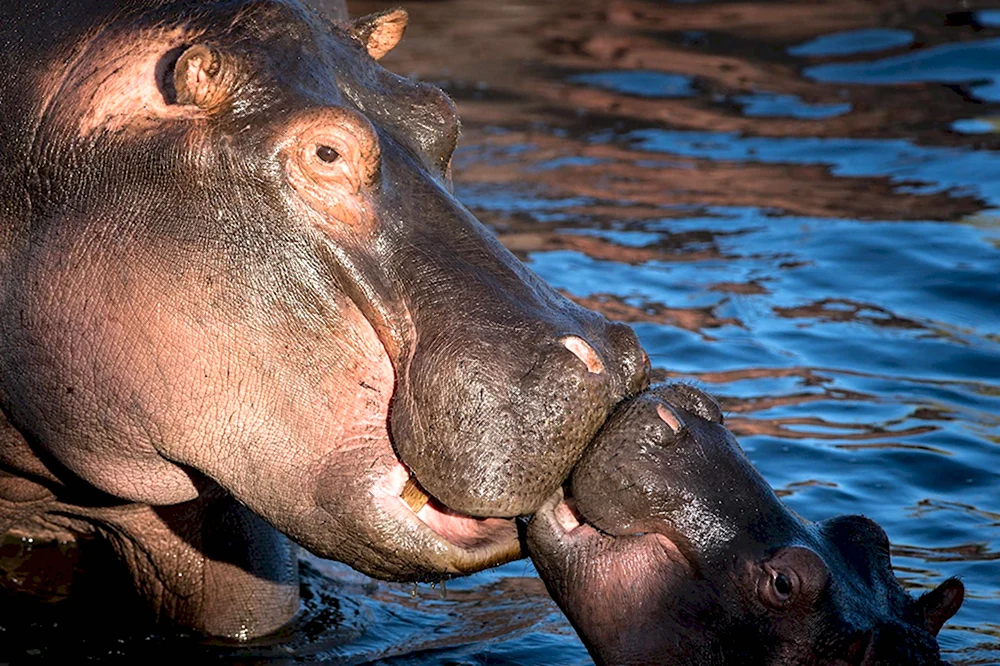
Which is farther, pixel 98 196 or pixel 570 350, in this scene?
pixel 98 196

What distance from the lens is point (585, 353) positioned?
179 inches

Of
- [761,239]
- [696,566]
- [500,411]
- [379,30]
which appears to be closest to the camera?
[500,411]

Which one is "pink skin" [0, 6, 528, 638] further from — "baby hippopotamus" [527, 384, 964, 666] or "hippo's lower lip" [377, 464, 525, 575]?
"baby hippopotamus" [527, 384, 964, 666]

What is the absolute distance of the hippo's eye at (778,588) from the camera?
450 centimetres

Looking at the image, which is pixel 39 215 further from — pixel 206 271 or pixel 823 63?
pixel 823 63

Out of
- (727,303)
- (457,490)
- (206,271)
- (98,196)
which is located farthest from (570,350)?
(727,303)

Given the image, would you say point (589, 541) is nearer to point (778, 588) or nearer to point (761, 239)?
point (778, 588)

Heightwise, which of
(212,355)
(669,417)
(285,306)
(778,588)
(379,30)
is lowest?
(778,588)

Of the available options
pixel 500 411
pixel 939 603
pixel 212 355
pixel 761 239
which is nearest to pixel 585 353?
pixel 500 411

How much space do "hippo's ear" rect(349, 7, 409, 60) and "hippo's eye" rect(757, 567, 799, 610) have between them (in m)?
2.06

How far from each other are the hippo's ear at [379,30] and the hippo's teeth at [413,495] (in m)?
1.45

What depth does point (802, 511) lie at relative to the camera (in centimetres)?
704

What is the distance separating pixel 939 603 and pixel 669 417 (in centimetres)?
92

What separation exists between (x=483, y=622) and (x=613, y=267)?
4.26 meters
